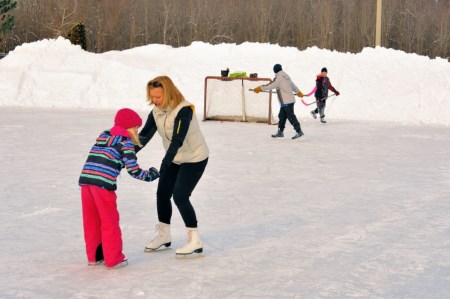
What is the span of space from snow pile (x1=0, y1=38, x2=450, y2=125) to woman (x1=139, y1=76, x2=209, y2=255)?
44.2 ft

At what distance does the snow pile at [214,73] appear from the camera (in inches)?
760

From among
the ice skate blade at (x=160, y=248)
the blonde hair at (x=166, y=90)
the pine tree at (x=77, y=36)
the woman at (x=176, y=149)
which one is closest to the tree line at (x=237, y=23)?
the pine tree at (x=77, y=36)

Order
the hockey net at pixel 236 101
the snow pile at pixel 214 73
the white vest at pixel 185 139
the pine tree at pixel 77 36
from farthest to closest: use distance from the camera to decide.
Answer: the pine tree at pixel 77 36
the snow pile at pixel 214 73
the hockey net at pixel 236 101
the white vest at pixel 185 139

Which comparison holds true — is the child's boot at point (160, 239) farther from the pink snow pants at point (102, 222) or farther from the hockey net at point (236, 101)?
the hockey net at point (236, 101)

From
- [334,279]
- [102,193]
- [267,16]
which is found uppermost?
[267,16]

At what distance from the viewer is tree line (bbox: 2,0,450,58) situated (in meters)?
31.0

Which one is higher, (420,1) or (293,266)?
(420,1)

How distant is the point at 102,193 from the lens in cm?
514

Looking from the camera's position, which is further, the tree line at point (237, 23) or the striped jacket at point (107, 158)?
the tree line at point (237, 23)

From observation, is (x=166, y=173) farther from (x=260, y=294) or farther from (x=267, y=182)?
(x=267, y=182)

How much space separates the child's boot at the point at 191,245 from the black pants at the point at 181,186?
0.05 meters

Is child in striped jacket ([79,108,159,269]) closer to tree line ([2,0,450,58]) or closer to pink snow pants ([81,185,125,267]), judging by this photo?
pink snow pants ([81,185,125,267])

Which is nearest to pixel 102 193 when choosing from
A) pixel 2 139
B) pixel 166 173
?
pixel 166 173

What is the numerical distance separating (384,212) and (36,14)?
91.8 ft
